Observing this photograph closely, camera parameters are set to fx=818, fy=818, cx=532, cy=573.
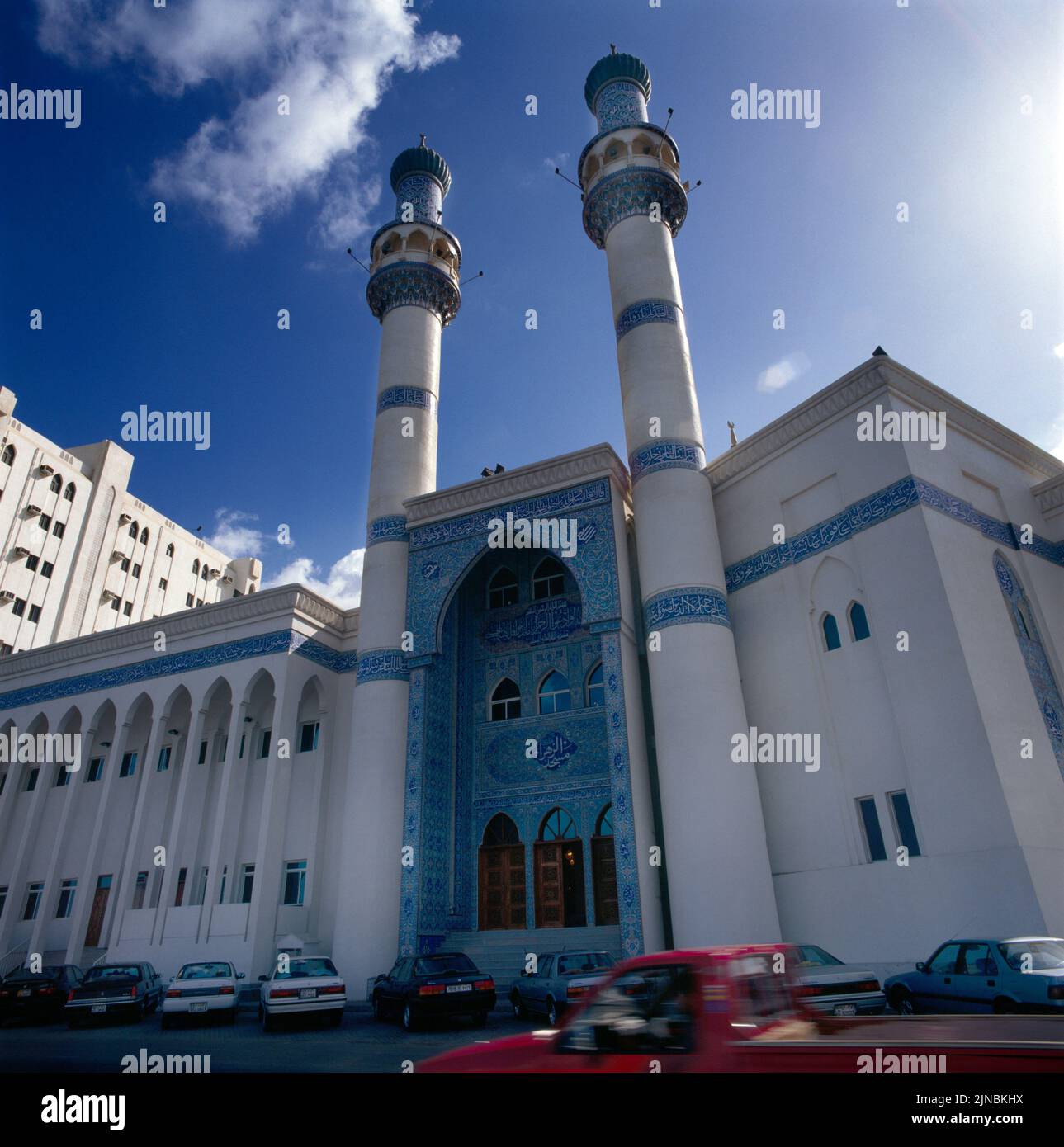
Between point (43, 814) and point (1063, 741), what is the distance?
22.1 meters

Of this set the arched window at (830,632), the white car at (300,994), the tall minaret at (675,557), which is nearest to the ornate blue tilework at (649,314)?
the tall minaret at (675,557)

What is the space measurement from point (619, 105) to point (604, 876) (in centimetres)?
1723

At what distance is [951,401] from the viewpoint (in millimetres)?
13188

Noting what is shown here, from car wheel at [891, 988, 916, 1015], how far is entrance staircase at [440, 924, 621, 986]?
5.33 meters

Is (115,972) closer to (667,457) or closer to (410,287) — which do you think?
(667,457)

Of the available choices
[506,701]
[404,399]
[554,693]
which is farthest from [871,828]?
[404,399]

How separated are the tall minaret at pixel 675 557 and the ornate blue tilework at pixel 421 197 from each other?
14.7ft

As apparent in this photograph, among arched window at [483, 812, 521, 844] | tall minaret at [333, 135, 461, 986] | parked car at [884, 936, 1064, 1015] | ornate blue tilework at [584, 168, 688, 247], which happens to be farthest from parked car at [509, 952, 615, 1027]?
ornate blue tilework at [584, 168, 688, 247]

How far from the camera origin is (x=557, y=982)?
938 cm

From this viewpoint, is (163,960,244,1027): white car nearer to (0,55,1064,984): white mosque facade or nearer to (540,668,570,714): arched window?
(0,55,1064,984): white mosque facade

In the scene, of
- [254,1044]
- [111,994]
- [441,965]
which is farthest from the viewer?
[111,994]

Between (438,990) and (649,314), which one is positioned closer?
(438,990)

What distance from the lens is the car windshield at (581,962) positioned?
9.62 metres

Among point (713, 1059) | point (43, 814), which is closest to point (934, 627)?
point (713, 1059)
